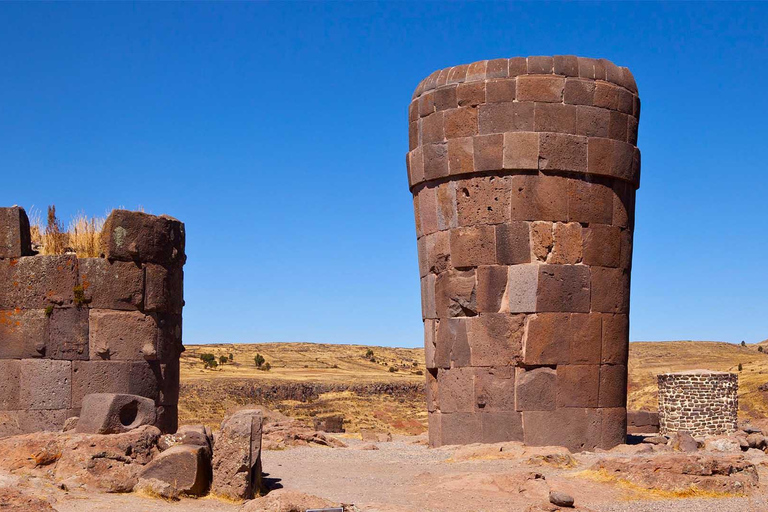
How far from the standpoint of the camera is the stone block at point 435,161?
14.7 metres

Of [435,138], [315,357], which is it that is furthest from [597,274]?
[315,357]

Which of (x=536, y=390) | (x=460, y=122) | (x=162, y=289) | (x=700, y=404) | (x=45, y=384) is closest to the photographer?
(x=45, y=384)

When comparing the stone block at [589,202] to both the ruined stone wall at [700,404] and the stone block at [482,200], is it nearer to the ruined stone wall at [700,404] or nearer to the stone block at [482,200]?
the stone block at [482,200]

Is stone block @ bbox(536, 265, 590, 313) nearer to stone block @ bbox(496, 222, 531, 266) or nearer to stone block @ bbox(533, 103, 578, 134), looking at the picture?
stone block @ bbox(496, 222, 531, 266)

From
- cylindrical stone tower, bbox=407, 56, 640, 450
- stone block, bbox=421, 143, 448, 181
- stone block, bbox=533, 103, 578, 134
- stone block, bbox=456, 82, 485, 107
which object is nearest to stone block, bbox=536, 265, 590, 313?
cylindrical stone tower, bbox=407, 56, 640, 450

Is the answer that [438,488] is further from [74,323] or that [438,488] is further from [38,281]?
[38,281]

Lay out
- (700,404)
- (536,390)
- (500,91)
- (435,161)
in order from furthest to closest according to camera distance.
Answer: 1. (700,404)
2. (435,161)
3. (500,91)
4. (536,390)

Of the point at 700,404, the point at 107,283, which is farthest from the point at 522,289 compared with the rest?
the point at 700,404

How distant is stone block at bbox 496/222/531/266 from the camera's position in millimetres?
14148

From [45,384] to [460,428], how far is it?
233 inches

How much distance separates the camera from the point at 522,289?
14.1 metres

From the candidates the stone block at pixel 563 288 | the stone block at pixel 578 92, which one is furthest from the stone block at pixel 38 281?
the stone block at pixel 578 92

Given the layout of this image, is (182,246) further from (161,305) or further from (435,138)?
(435,138)

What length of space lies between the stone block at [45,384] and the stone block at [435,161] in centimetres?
599
